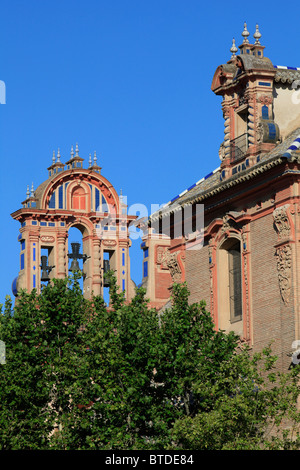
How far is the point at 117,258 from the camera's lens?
74.3 meters

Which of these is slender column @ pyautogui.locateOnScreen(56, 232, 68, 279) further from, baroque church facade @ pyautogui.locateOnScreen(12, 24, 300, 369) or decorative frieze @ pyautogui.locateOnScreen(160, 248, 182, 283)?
decorative frieze @ pyautogui.locateOnScreen(160, 248, 182, 283)

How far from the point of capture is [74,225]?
73875mm

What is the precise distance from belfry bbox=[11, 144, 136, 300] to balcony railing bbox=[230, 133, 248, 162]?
1880 centimetres

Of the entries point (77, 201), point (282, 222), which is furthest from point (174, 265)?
point (77, 201)

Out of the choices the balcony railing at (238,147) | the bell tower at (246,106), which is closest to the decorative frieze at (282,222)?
the bell tower at (246,106)

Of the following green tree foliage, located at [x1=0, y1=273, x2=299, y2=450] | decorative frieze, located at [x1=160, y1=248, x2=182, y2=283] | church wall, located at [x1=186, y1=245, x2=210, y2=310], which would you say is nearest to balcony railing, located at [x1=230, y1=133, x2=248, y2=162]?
church wall, located at [x1=186, y1=245, x2=210, y2=310]

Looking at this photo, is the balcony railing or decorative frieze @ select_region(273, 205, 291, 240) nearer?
decorative frieze @ select_region(273, 205, 291, 240)

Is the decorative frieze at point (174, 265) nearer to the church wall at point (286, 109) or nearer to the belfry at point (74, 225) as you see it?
the church wall at point (286, 109)

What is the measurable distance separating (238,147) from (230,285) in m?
4.92

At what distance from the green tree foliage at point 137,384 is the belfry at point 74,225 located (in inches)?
823

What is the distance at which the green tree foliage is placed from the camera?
4244cm

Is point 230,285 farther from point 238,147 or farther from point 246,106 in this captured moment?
point 246,106
